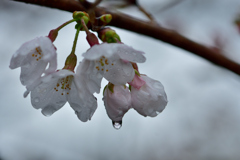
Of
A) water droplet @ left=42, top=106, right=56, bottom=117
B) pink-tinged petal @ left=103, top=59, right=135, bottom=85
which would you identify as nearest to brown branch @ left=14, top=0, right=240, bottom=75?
pink-tinged petal @ left=103, top=59, right=135, bottom=85

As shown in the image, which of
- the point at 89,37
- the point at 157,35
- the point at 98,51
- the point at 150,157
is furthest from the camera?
the point at 150,157

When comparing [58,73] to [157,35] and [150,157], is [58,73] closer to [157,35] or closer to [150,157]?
[157,35]

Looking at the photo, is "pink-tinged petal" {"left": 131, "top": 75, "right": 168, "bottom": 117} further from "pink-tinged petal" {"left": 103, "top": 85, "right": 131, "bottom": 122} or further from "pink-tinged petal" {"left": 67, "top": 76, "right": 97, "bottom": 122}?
"pink-tinged petal" {"left": 67, "top": 76, "right": 97, "bottom": 122}

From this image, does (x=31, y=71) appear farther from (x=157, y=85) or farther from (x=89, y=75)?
(x=157, y=85)

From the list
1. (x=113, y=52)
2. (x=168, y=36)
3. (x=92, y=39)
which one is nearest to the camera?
(x=113, y=52)

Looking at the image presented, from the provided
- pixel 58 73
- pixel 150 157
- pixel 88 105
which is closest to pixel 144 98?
pixel 88 105

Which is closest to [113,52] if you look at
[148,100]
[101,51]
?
[101,51]
